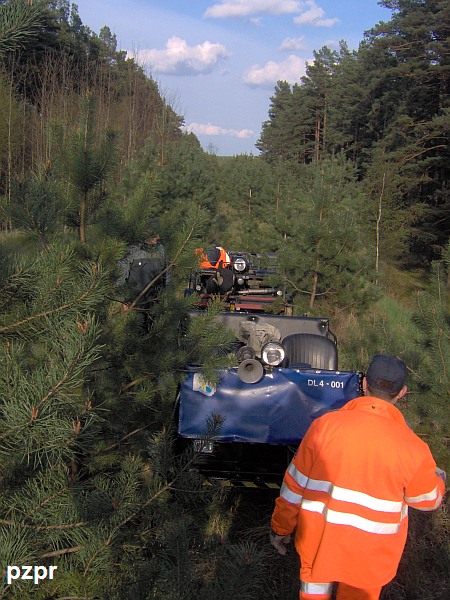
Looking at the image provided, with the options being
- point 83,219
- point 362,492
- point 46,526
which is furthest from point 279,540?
point 83,219

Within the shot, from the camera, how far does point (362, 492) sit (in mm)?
2648

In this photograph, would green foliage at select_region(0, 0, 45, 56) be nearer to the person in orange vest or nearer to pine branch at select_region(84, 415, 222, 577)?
pine branch at select_region(84, 415, 222, 577)

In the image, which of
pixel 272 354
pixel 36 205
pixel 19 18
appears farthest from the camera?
pixel 272 354

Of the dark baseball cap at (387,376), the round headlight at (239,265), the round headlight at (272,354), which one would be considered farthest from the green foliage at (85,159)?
the round headlight at (239,265)

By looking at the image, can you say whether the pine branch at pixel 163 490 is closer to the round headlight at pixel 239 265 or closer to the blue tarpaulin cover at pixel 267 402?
the blue tarpaulin cover at pixel 267 402

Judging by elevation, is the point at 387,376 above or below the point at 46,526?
above

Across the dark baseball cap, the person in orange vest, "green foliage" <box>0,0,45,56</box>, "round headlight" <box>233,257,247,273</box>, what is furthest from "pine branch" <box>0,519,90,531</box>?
"round headlight" <box>233,257,247,273</box>

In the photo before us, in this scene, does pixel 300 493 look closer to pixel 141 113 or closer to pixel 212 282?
pixel 212 282

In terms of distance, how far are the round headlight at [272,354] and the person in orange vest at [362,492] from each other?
2236mm

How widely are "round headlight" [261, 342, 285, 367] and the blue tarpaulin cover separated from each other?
0.11 meters

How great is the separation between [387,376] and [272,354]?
2314 millimetres

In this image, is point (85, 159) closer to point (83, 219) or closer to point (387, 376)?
point (83, 219)

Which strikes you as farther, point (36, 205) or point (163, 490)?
point (36, 205)

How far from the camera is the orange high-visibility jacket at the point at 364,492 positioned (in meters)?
2.64
